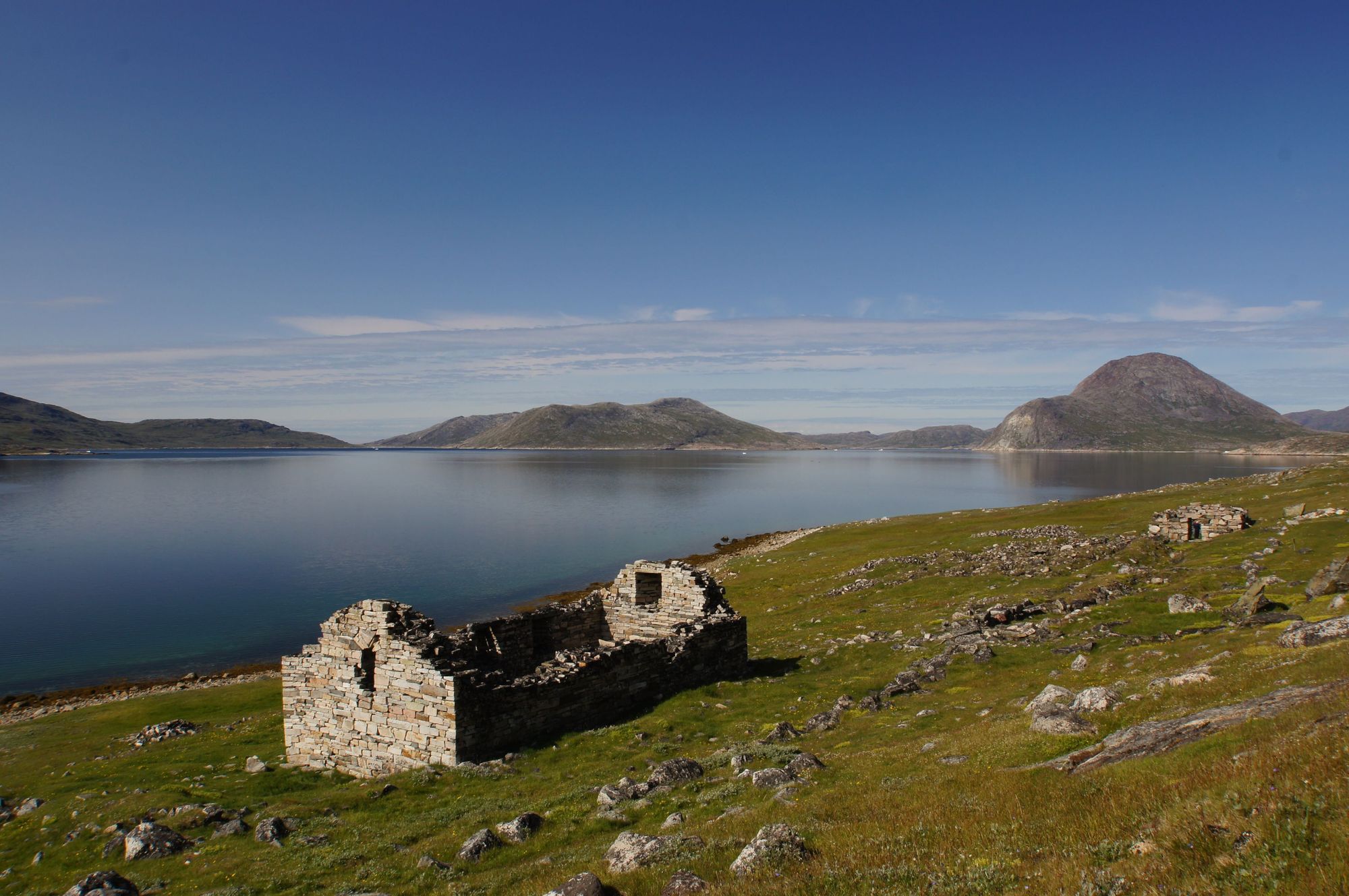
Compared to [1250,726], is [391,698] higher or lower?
lower

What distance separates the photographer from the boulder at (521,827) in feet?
49.8

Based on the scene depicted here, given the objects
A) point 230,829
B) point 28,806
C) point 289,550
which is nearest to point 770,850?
point 230,829

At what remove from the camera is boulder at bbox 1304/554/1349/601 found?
2327 centimetres

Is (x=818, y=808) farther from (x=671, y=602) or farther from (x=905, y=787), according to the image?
(x=671, y=602)

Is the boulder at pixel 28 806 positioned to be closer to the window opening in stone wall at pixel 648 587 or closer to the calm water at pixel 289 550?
the window opening in stone wall at pixel 648 587

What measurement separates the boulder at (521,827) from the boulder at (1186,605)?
25.0 meters

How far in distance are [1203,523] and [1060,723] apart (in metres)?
40.9

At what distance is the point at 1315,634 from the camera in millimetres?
17656

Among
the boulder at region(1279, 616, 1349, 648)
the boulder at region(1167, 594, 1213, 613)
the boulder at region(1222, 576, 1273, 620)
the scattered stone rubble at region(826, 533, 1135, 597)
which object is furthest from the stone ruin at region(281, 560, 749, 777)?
the scattered stone rubble at region(826, 533, 1135, 597)

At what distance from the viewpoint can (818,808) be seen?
1283 centimetres

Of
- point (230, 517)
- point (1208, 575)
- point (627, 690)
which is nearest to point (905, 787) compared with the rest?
point (627, 690)

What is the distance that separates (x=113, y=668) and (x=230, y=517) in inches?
3255

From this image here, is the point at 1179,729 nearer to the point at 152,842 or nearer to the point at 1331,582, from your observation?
the point at 1331,582

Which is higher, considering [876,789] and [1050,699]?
[1050,699]
